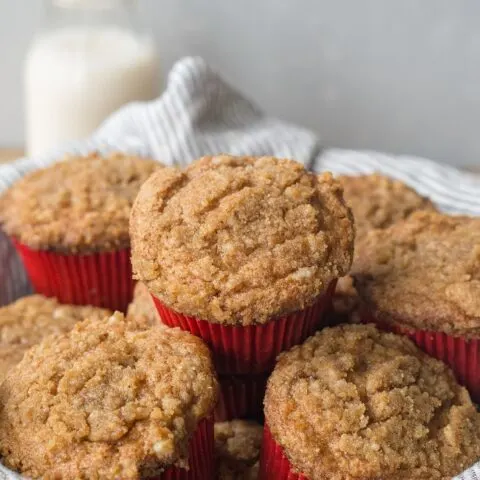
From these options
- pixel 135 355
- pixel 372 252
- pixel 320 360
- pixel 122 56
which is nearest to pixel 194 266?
pixel 135 355

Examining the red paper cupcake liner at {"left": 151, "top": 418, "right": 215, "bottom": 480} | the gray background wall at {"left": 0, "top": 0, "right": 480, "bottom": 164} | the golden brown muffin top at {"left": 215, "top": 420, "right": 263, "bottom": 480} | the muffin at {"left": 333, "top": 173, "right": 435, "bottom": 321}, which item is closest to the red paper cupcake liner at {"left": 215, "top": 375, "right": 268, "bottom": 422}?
the golden brown muffin top at {"left": 215, "top": 420, "right": 263, "bottom": 480}

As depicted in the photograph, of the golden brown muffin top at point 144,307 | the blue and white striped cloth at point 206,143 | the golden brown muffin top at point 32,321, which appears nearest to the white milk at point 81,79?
the blue and white striped cloth at point 206,143

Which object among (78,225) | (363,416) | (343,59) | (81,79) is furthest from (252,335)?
(343,59)

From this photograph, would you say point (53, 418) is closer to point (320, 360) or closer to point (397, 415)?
point (320, 360)

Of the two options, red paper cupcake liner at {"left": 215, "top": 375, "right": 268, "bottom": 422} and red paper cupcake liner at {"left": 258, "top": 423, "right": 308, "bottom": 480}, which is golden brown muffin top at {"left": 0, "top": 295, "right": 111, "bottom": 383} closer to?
red paper cupcake liner at {"left": 215, "top": 375, "right": 268, "bottom": 422}

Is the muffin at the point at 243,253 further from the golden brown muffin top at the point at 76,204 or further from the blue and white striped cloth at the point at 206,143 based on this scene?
the blue and white striped cloth at the point at 206,143

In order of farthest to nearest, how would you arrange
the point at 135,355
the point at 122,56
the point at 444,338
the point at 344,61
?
the point at 344,61 → the point at 122,56 → the point at 444,338 → the point at 135,355
